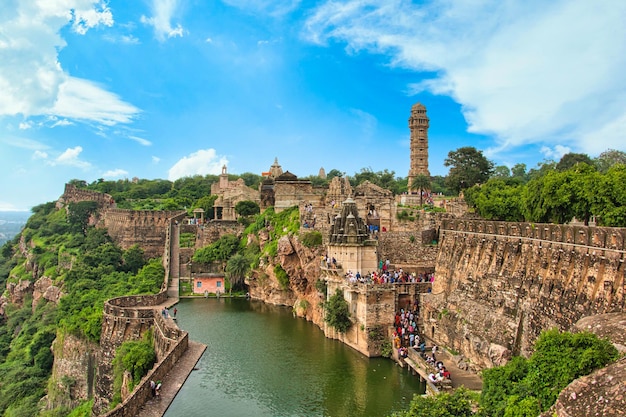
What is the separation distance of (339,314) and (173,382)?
12428 mm

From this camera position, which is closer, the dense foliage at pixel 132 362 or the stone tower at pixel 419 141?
the dense foliage at pixel 132 362

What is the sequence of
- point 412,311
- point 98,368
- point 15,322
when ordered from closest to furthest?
point 98,368 → point 412,311 → point 15,322

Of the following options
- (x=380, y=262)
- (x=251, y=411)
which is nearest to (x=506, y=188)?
(x=380, y=262)

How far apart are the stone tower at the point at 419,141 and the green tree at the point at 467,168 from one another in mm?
10130

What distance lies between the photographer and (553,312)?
19672 mm

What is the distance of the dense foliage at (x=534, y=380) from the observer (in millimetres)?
12656

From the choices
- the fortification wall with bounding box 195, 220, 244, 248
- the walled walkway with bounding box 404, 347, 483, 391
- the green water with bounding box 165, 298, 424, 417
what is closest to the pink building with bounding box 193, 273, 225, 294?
the fortification wall with bounding box 195, 220, 244, 248

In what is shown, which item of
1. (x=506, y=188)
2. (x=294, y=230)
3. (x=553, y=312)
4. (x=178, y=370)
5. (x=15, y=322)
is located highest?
(x=506, y=188)

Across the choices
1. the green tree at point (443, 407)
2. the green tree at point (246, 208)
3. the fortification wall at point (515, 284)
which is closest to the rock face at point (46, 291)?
the green tree at point (246, 208)

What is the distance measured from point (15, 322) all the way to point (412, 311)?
38.6 metres

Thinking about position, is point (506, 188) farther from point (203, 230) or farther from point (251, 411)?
point (203, 230)

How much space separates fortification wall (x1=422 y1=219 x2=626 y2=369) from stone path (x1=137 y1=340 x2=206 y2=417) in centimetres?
1302

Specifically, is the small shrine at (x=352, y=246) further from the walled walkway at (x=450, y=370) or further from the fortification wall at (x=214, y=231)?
the fortification wall at (x=214, y=231)

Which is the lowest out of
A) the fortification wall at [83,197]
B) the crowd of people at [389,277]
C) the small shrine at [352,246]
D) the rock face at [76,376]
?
the rock face at [76,376]
